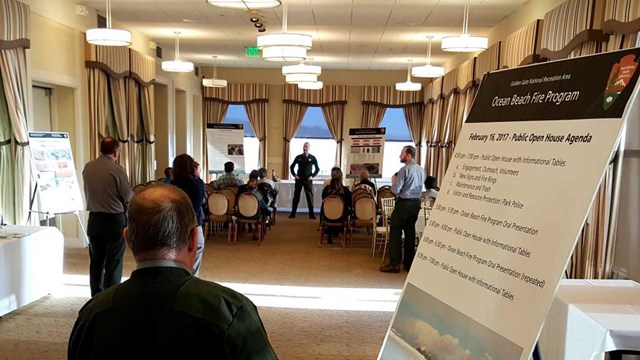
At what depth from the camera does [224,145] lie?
1129 centimetres

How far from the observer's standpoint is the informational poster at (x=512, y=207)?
1480mm

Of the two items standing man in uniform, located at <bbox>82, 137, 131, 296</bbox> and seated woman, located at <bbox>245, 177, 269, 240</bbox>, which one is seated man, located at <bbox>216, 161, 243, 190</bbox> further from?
standing man in uniform, located at <bbox>82, 137, 131, 296</bbox>

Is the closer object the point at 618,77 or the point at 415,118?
the point at 618,77

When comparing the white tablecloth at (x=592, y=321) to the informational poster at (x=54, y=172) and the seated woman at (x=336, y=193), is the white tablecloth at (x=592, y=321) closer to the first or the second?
the seated woman at (x=336, y=193)

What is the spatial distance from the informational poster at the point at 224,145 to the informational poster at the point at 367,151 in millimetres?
2707

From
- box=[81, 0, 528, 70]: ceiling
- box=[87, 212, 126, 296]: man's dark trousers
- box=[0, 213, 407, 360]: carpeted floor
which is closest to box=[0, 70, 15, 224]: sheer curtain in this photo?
box=[0, 213, 407, 360]: carpeted floor

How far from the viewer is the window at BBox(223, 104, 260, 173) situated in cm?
1446

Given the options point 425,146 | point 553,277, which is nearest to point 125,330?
point 553,277

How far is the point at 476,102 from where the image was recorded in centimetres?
224

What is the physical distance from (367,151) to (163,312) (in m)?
9.72

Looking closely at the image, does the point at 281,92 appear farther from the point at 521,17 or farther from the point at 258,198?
the point at 521,17

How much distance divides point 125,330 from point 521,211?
1319 millimetres

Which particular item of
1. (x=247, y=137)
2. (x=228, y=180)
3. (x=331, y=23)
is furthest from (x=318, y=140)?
(x=331, y=23)

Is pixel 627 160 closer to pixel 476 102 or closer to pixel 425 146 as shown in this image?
pixel 476 102
